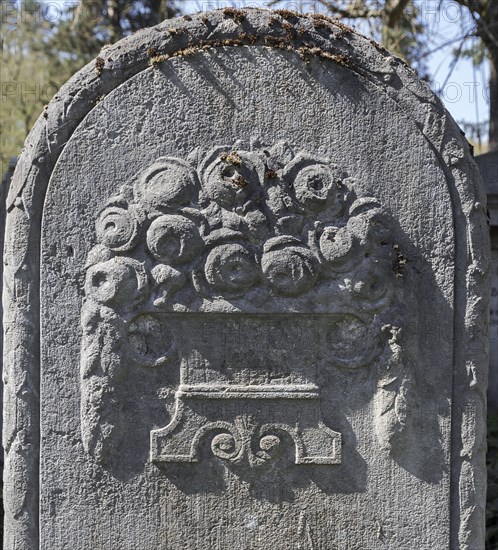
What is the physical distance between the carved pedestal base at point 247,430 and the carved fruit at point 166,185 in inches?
23.6

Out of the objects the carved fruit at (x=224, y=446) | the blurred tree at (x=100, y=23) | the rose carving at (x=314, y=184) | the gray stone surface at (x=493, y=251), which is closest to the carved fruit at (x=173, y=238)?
the rose carving at (x=314, y=184)

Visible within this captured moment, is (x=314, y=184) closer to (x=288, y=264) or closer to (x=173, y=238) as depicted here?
(x=288, y=264)

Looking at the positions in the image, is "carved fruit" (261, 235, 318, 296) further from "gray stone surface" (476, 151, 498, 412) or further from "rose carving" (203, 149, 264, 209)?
"gray stone surface" (476, 151, 498, 412)

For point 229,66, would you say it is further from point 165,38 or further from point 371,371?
point 371,371

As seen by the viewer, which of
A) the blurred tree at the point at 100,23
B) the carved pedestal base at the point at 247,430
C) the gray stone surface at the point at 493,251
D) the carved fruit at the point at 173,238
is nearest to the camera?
the carved fruit at the point at 173,238

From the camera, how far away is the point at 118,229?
2170mm

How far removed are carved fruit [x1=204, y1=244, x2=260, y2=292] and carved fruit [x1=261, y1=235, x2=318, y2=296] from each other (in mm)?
45

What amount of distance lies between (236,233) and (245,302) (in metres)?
0.21

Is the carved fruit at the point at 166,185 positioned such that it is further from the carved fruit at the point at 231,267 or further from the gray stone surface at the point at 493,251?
the gray stone surface at the point at 493,251

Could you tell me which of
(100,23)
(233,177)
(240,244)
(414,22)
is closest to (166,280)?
(240,244)

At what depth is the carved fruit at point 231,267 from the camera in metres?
2.16

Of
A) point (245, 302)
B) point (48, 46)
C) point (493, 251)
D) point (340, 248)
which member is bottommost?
point (245, 302)

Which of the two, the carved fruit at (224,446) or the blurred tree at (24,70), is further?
the blurred tree at (24,70)

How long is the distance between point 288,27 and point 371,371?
1079 millimetres
